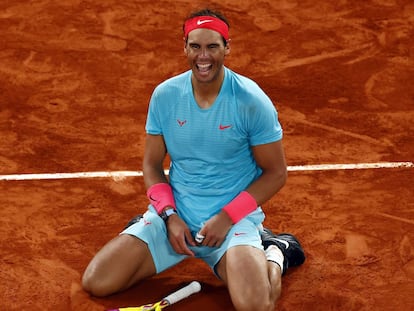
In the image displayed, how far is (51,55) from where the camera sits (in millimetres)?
7855

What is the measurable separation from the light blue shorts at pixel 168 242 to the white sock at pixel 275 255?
0.34 feet

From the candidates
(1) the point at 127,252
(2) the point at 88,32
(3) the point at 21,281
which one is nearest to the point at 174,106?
(1) the point at 127,252

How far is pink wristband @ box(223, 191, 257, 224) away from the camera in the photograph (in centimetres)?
484

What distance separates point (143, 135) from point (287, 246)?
1.88 metres

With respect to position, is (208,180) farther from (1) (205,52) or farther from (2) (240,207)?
(1) (205,52)

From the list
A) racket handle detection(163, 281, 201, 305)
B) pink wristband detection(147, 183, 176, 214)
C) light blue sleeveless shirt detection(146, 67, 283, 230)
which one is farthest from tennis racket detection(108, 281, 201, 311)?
pink wristband detection(147, 183, 176, 214)

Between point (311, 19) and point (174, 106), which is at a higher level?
point (174, 106)

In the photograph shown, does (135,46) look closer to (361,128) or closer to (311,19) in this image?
(311,19)

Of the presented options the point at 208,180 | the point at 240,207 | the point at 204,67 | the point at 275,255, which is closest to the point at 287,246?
the point at 275,255

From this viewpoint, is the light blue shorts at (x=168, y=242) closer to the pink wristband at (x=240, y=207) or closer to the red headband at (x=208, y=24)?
the pink wristband at (x=240, y=207)

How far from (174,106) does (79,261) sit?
111 cm

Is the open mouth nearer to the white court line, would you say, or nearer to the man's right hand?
the man's right hand

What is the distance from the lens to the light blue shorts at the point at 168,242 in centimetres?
489

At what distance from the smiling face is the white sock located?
3.31ft
